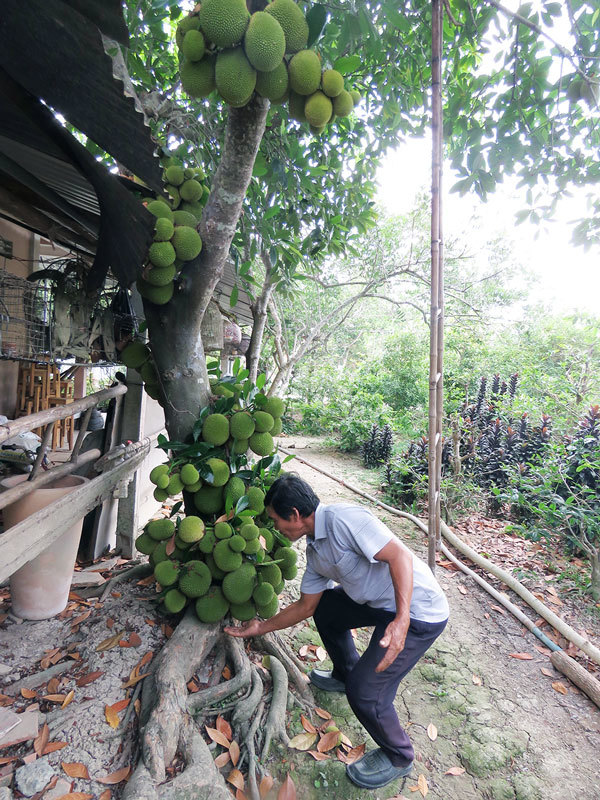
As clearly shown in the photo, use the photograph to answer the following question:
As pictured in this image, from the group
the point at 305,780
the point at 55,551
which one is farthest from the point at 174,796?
the point at 55,551

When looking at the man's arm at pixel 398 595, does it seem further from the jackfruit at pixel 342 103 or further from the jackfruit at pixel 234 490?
the jackfruit at pixel 342 103

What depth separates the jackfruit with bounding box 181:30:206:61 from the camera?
119 cm

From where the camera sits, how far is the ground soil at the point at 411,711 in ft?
5.24

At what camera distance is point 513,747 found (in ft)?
6.51

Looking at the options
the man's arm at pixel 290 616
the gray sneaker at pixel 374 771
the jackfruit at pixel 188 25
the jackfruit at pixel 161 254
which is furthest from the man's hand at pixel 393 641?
the jackfruit at pixel 188 25

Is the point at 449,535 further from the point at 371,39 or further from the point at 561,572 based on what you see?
the point at 371,39

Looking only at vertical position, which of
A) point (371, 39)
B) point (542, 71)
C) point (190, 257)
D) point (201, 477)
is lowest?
point (201, 477)

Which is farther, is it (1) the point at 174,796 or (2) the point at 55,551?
(2) the point at 55,551

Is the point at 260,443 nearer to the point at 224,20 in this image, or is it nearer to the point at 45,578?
the point at 45,578

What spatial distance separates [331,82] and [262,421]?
1.27m

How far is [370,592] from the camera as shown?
179 centimetres

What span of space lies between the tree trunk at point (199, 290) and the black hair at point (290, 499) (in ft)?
1.80

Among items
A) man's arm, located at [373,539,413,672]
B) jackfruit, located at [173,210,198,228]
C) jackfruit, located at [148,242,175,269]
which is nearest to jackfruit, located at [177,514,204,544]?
man's arm, located at [373,539,413,672]

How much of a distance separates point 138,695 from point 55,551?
2.65 feet
